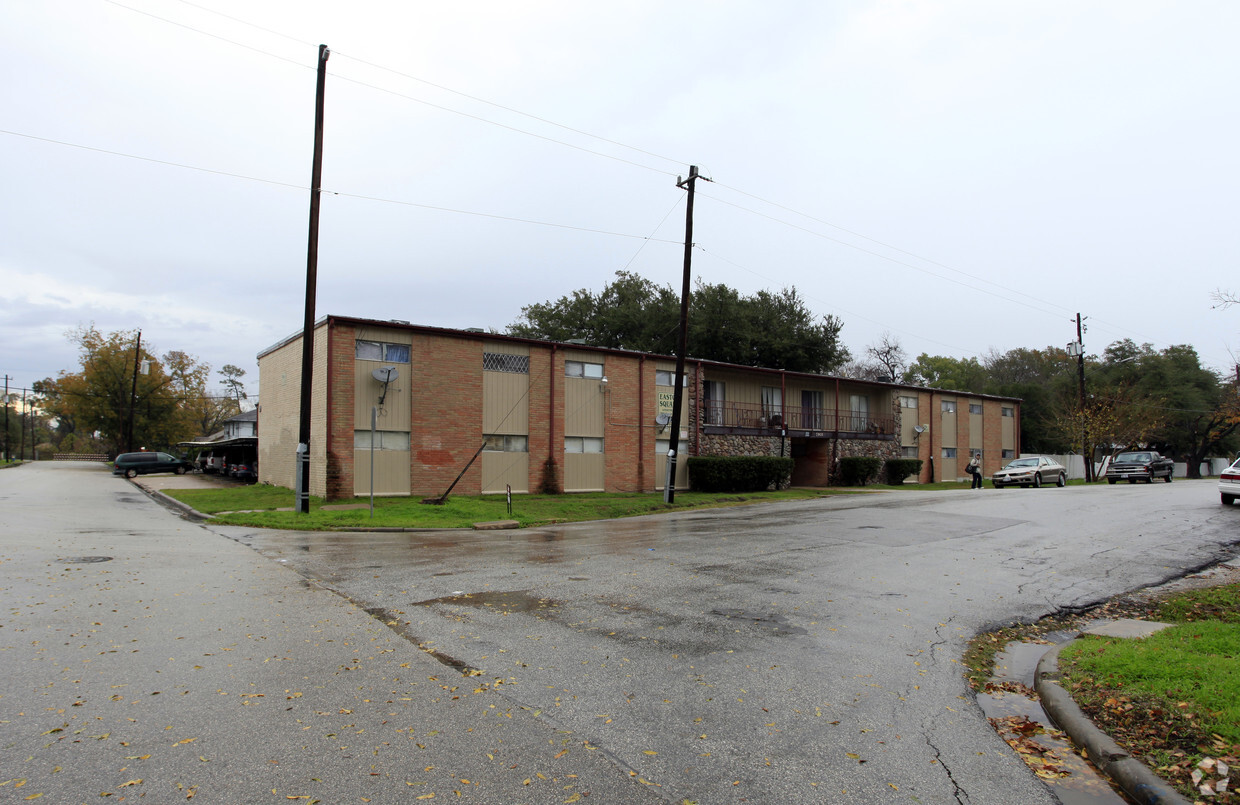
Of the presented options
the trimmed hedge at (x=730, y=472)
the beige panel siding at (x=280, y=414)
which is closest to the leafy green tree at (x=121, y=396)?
the beige panel siding at (x=280, y=414)

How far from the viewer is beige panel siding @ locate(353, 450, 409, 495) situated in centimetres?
2280

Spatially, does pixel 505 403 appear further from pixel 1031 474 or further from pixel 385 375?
pixel 1031 474

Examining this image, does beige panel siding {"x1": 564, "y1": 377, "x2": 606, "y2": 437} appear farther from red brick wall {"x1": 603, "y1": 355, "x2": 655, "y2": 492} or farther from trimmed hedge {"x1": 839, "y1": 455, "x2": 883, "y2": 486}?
trimmed hedge {"x1": 839, "y1": 455, "x2": 883, "y2": 486}

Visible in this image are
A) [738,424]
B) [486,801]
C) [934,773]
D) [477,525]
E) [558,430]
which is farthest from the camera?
[738,424]

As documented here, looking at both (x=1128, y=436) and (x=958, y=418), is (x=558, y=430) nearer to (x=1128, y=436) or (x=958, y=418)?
(x=958, y=418)

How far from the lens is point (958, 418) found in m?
44.9

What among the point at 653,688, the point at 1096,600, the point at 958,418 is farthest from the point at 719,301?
the point at 653,688

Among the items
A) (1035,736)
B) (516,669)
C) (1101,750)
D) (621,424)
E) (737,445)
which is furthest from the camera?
(737,445)

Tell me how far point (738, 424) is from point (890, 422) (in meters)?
12.0

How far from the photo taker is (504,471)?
1009 inches

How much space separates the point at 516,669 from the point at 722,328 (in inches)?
1645

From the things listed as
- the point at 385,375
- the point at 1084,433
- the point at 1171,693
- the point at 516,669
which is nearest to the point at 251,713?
the point at 516,669

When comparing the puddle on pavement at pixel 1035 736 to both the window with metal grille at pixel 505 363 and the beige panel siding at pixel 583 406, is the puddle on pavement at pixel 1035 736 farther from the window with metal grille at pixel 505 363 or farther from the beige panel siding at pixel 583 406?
the beige panel siding at pixel 583 406

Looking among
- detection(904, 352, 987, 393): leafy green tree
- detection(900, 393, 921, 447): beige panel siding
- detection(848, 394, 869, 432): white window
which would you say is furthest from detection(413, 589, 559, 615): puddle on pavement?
Answer: detection(904, 352, 987, 393): leafy green tree
